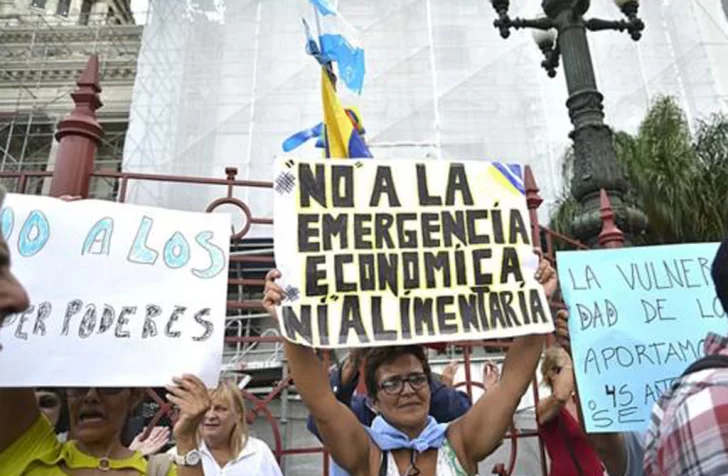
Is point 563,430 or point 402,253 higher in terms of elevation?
point 402,253

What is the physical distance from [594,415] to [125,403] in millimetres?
1554

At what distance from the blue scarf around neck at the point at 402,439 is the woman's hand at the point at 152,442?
90 centimetres

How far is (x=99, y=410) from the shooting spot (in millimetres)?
1865

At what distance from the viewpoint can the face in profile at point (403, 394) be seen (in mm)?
1915

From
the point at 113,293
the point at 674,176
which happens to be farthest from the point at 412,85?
the point at 113,293

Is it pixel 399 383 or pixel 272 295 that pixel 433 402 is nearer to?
pixel 399 383

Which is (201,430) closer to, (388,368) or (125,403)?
(125,403)

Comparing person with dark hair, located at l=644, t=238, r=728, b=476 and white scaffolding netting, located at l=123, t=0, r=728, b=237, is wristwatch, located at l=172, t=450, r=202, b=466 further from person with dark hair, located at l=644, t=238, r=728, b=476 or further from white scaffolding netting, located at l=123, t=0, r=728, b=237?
white scaffolding netting, located at l=123, t=0, r=728, b=237

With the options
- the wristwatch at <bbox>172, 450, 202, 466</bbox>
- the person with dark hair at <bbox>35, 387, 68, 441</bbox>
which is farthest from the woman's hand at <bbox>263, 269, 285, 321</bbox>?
the person with dark hair at <bbox>35, 387, 68, 441</bbox>

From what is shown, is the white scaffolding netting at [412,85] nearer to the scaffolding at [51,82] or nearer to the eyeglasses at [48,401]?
the scaffolding at [51,82]

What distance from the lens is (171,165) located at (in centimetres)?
1262

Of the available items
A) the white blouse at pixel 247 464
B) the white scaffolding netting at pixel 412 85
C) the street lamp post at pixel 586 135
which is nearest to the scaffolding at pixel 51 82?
the white scaffolding netting at pixel 412 85

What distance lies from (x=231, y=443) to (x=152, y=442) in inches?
11.9

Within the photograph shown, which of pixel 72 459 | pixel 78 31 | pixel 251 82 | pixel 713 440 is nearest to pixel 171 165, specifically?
pixel 251 82
